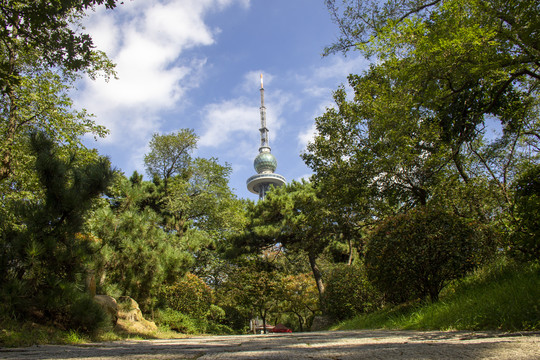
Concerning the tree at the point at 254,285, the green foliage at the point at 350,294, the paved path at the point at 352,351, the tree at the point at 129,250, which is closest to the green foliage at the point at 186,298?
the tree at the point at 129,250

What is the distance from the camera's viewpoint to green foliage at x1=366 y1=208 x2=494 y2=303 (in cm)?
612

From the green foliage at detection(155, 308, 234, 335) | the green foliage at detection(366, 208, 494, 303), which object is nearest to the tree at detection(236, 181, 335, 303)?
the green foliage at detection(155, 308, 234, 335)

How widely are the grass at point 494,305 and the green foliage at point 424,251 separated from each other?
0.36 m

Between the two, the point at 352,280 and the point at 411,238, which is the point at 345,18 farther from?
the point at 352,280

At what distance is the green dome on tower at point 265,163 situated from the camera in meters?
88.7

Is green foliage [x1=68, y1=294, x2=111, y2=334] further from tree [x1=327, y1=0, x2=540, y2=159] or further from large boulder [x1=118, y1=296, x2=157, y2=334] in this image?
tree [x1=327, y1=0, x2=540, y2=159]

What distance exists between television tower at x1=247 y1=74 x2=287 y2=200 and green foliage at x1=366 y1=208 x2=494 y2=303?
6768 cm

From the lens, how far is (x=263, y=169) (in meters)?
89.1

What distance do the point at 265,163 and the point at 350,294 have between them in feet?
253

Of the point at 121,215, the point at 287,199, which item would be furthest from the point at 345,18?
the point at 287,199

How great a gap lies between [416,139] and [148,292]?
884cm

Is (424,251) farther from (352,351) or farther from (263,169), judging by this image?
(263,169)

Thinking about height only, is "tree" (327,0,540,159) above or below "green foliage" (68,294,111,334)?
above

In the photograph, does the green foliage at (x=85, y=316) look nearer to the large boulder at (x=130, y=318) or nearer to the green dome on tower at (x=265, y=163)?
the large boulder at (x=130, y=318)
